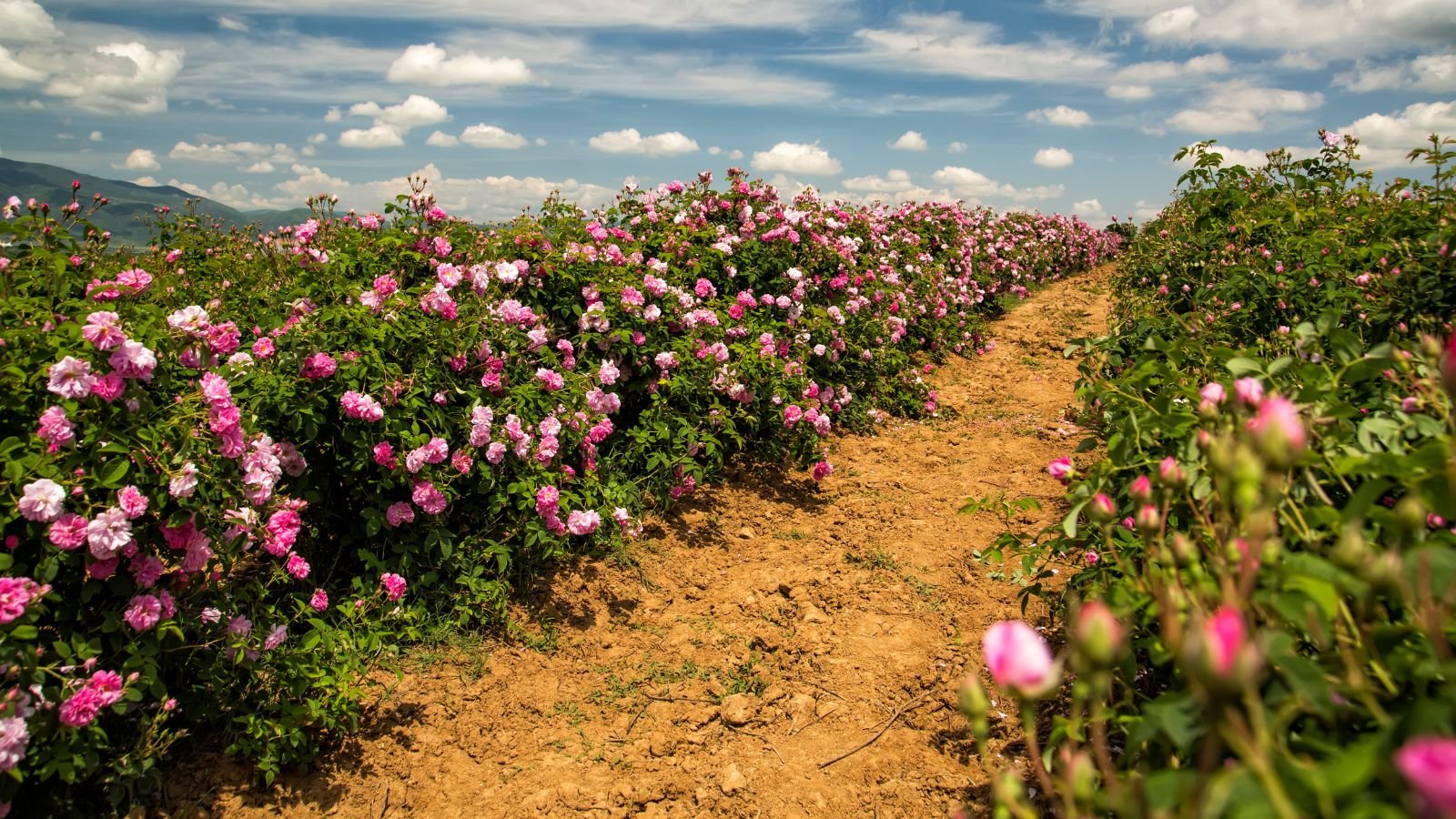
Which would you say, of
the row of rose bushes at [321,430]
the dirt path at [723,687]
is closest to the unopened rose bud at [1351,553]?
the dirt path at [723,687]

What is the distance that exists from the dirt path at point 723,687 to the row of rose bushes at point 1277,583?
469mm

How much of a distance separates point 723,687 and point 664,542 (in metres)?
1.14

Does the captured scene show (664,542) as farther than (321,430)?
Yes

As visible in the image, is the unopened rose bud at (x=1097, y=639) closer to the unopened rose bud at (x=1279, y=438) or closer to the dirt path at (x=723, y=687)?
the unopened rose bud at (x=1279, y=438)

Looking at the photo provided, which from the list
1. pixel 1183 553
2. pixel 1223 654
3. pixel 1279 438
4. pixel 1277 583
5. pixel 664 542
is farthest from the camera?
pixel 664 542

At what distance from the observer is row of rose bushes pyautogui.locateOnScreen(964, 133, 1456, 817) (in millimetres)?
717

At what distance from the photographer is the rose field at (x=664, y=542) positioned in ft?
3.26

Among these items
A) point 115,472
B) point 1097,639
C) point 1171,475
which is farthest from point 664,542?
point 1097,639

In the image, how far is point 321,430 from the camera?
9.58 feet

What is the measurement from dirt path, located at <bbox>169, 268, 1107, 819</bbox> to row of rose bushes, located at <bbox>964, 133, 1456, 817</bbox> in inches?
18.5

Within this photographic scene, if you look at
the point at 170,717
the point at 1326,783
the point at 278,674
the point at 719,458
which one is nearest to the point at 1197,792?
the point at 1326,783

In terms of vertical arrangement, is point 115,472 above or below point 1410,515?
below

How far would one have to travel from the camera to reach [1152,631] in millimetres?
2059

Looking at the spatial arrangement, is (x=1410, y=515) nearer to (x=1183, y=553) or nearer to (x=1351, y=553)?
(x=1351, y=553)
